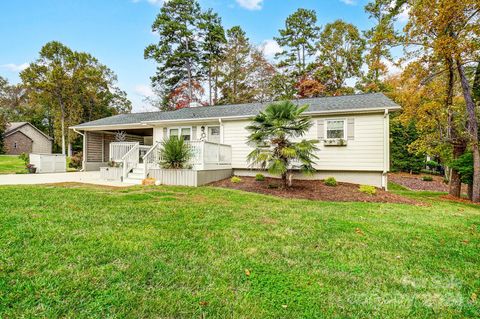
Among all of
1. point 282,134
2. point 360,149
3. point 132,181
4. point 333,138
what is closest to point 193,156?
point 132,181

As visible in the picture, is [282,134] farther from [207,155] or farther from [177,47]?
[177,47]

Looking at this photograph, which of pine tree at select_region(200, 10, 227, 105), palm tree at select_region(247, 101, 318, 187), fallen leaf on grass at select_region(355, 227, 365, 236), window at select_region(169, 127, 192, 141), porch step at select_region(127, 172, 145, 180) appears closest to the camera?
fallen leaf on grass at select_region(355, 227, 365, 236)

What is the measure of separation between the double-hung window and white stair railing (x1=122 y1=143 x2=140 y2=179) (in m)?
8.34

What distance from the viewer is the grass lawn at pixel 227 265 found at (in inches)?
79.6

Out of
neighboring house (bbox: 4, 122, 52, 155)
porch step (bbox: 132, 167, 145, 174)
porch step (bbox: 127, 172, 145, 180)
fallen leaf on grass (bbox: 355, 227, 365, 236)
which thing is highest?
neighboring house (bbox: 4, 122, 52, 155)

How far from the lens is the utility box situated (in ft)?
Answer: 44.6

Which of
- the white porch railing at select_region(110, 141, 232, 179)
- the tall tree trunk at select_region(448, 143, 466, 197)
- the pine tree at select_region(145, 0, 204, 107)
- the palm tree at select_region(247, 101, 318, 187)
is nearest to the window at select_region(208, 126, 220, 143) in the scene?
the white porch railing at select_region(110, 141, 232, 179)

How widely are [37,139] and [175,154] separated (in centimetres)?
3746

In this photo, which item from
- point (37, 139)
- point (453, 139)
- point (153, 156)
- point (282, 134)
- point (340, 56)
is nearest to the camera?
point (282, 134)

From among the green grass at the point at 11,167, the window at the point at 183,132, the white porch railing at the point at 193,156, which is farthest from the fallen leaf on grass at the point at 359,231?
the green grass at the point at 11,167

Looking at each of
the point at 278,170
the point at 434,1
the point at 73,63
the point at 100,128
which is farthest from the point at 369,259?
the point at 73,63

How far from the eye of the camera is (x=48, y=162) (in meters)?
14.0

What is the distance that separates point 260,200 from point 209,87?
21567 millimetres

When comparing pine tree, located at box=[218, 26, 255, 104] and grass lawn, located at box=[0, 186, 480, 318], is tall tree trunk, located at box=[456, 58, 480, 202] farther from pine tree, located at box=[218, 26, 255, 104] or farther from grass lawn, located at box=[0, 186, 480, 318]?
pine tree, located at box=[218, 26, 255, 104]
